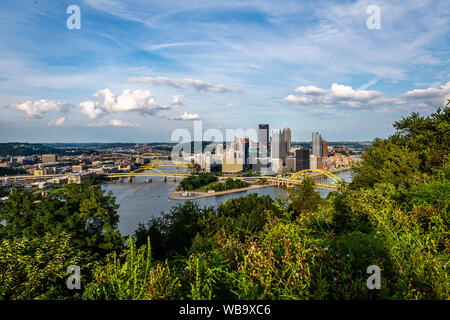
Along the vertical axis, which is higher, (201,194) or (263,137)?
(263,137)

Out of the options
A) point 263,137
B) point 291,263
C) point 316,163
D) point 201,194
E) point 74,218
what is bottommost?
point 201,194

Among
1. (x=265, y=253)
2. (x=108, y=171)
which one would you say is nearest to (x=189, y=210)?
(x=265, y=253)

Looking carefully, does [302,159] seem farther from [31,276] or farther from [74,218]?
[31,276]

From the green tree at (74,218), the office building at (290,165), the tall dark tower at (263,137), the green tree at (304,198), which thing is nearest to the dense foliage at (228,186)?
the office building at (290,165)

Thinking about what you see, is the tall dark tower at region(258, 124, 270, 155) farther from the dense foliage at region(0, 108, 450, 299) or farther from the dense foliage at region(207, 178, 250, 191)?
the dense foliage at region(0, 108, 450, 299)

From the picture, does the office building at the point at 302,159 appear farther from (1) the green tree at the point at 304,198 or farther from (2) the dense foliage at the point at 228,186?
(1) the green tree at the point at 304,198

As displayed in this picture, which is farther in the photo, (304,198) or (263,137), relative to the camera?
(263,137)

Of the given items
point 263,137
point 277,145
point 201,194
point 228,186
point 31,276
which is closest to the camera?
point 31,276

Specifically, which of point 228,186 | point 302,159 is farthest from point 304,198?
point 302,159

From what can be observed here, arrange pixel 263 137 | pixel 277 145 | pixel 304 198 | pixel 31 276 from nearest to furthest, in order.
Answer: pixel 31 276 → pixel 304 198 → pixel 277 145 → pixel 263 137

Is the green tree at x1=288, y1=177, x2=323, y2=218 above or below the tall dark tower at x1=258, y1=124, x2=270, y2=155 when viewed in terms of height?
below

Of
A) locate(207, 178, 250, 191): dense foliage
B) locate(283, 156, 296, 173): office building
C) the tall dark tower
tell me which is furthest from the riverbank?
the tall dark tower
